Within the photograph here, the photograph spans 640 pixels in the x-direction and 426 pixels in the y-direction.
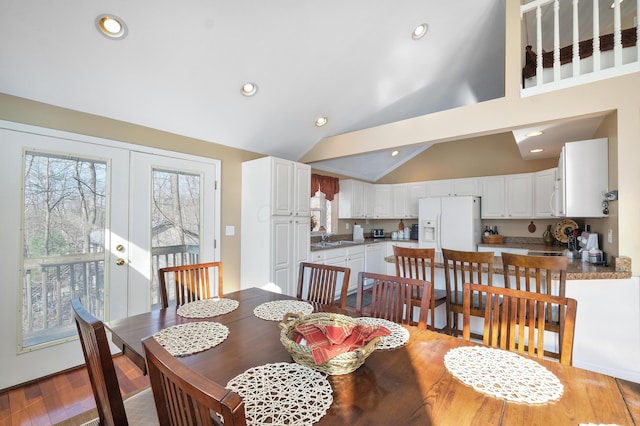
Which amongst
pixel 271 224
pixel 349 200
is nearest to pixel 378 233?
pixel 349 200

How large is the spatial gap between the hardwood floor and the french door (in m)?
0.12

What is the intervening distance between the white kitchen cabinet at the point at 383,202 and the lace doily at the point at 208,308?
14.9 ft

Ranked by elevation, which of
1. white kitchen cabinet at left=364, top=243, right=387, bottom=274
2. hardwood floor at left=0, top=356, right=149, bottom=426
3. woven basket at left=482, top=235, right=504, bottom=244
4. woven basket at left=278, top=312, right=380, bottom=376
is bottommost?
hardwood floor at left=0, top=356, right=149, bottom=426

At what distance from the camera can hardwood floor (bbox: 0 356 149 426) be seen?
5.92 ft

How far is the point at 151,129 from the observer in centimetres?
279

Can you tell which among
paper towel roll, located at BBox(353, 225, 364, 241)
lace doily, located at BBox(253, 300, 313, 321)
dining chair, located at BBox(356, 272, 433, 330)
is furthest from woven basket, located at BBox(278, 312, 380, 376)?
paper towel roll, located at BBox(353, 225, 364, 241)

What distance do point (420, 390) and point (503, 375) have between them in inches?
12.3

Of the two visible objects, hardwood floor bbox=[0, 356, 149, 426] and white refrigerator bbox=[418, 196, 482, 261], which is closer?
hardwood floor bbox=[0, 356, 149, 426]

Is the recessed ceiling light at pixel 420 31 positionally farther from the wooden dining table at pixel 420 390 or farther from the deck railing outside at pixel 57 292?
the deck railing outside at pixel 57 292

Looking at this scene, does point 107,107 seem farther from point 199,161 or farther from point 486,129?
point 486,129

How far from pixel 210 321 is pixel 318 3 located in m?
2.37

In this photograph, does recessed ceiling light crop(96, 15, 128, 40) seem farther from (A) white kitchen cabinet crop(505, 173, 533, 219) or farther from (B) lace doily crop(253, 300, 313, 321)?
(A) white kitchen cabinet crop(505, 173, 533, 219)

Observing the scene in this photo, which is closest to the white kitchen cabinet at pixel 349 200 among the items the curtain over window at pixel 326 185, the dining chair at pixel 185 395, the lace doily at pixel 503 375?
the curtain over window at pixel 326 185

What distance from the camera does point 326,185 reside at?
511cm
